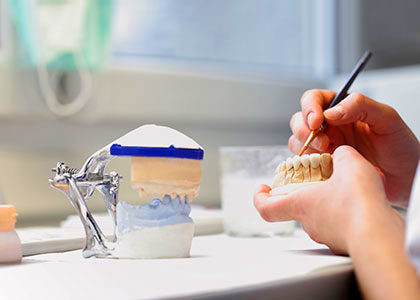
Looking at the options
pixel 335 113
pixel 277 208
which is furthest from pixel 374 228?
pixel 335 113

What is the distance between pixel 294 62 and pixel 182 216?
1.42 metres

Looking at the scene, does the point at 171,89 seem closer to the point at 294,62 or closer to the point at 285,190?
the point at 294,62

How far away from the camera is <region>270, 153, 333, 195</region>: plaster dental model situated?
2.21 feet

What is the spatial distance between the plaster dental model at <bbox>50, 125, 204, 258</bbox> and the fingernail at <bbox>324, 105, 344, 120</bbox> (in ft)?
0.69

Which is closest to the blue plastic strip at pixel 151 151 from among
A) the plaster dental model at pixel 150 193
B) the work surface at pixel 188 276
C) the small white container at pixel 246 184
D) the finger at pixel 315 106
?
the plaster dental model at pixel 150 193

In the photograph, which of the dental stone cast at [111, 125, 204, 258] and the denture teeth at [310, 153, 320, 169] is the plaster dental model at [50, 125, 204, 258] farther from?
the denture teeth at [310, 153, 320, 169]

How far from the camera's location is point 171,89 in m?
1.52

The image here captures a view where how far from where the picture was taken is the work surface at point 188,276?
1.49ft

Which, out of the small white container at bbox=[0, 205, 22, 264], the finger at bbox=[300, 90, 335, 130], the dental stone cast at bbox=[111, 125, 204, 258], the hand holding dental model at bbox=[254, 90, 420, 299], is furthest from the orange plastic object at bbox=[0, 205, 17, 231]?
the finger at bbox=[300, 90, 335, 130]

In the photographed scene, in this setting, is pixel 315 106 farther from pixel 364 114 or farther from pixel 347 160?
pixel 347 160

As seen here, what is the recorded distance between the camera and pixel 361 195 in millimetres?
555

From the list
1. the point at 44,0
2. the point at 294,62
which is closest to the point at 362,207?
the point at 44,0

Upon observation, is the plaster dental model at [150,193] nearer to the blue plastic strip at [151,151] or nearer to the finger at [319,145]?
the blue plastic strip at [151,151]

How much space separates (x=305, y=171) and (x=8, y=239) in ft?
1.07
